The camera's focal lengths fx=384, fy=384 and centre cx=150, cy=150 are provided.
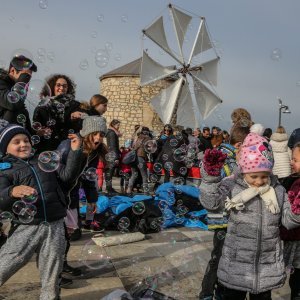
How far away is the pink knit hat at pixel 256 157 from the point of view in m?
2.24

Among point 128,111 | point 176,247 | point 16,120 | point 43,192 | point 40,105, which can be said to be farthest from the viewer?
point 128,111

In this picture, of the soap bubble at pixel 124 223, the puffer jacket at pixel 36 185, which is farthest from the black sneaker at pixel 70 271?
the soap bubble at pixel 124 223

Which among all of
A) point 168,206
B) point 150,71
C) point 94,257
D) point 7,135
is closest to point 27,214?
point 7,135

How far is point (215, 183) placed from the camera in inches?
87.7

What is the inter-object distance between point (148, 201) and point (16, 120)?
261 cm

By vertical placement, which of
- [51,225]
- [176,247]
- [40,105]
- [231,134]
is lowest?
[176,247]

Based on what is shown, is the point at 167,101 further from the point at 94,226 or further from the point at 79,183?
the point at 79,183

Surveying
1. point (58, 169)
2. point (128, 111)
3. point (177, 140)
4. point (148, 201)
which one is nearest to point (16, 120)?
point (58, 169)

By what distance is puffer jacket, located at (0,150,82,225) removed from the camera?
2389 millimetres

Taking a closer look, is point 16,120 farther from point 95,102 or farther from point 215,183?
point 215,183

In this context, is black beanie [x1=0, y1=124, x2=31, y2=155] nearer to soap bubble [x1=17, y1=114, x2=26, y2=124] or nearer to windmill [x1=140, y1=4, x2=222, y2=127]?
soap bubble [x1=17, y1=114, x2=26, y2=124]

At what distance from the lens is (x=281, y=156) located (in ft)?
14.3

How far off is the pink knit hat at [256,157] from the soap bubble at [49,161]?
4.10 ft

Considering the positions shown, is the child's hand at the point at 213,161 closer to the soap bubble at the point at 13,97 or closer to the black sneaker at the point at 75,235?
the soap bubble at the point at 13,97
